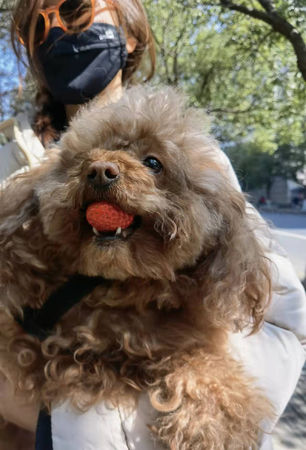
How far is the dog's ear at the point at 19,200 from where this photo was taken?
4.83 ft

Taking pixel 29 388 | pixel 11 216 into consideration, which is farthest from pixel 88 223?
pixel 29 388

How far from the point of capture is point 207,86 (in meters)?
14.2

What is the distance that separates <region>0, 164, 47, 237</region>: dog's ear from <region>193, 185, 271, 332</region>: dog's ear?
0.58 meters

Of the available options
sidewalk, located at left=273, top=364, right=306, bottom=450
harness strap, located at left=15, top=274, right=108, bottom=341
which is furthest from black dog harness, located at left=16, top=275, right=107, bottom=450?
sidewalk, located at left=273, top=364, right=306, bottom=450

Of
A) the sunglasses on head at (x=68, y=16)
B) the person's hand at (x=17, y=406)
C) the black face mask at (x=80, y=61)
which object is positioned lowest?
the person's hand at (x=17, y=406)

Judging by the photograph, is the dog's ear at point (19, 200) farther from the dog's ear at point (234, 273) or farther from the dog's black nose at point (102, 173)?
the dog's ear at point (234, 273)

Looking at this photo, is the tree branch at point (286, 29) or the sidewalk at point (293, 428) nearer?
the sidewalk at point (293, 428)

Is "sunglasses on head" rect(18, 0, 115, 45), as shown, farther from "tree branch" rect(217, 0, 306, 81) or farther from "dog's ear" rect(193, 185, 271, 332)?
"tree branch" rect(217, 0, 306, 81)

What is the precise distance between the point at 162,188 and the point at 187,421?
0.67 m

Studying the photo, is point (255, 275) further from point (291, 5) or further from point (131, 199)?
point (291, 5)

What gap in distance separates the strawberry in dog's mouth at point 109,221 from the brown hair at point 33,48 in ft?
2.79

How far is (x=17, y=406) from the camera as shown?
144 cm

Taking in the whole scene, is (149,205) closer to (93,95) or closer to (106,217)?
(106,217)

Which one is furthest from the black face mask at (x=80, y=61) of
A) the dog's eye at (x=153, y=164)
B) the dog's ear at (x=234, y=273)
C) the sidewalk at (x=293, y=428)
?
the sidewalk at (x=293, y=428)
